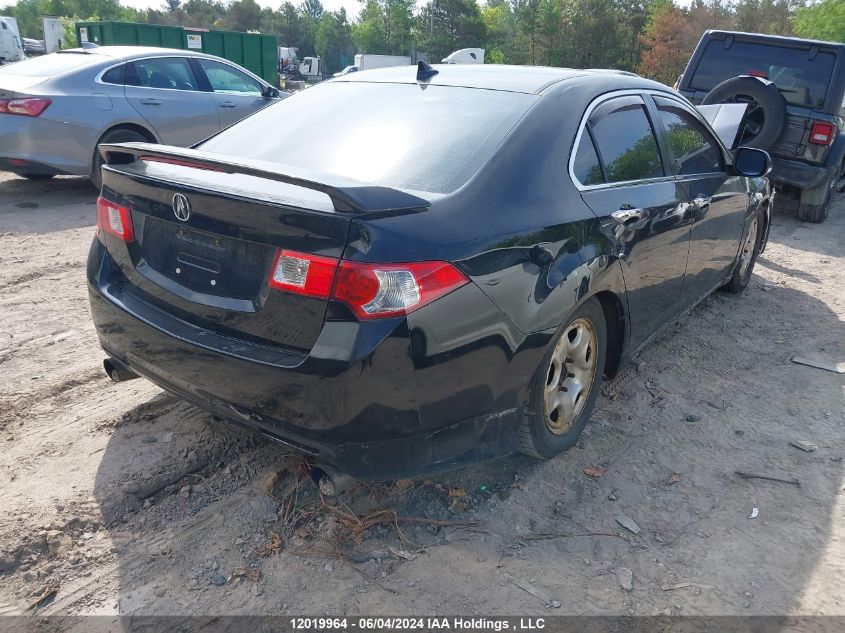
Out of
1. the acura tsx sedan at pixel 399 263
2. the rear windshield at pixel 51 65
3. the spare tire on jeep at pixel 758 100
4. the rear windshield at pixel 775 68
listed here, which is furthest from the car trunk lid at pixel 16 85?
the rear windshield at pixel 775 68

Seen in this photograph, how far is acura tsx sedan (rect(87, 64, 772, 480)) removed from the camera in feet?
7.31

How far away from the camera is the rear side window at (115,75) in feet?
25.8

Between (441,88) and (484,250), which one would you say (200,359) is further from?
(441,88)

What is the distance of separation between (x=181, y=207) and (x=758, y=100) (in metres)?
7.03

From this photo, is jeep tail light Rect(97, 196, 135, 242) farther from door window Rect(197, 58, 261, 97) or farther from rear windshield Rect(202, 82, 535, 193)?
door window Rect(197, 58, 261, 97)

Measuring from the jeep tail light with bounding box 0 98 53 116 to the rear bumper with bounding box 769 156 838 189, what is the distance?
8.25m

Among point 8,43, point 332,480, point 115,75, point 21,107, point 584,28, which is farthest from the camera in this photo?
point 584,28

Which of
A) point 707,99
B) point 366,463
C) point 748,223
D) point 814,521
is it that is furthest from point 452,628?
point 707,99

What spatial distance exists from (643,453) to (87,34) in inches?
912

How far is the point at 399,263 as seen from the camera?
2199 millimetres

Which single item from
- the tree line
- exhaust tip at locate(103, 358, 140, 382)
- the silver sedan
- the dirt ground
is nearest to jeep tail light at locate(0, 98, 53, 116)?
the silver sedan

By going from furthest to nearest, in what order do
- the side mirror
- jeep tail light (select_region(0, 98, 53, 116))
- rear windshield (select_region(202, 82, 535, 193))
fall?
jeep tail light (select_region(0, 98, 53, 116)), the side mirror, rear windshield (select_region(202, 82, 535, 193))

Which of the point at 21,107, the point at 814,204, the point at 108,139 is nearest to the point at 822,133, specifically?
the point at 814,204

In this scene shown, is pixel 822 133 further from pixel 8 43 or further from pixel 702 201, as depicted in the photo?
pixel 8 43
